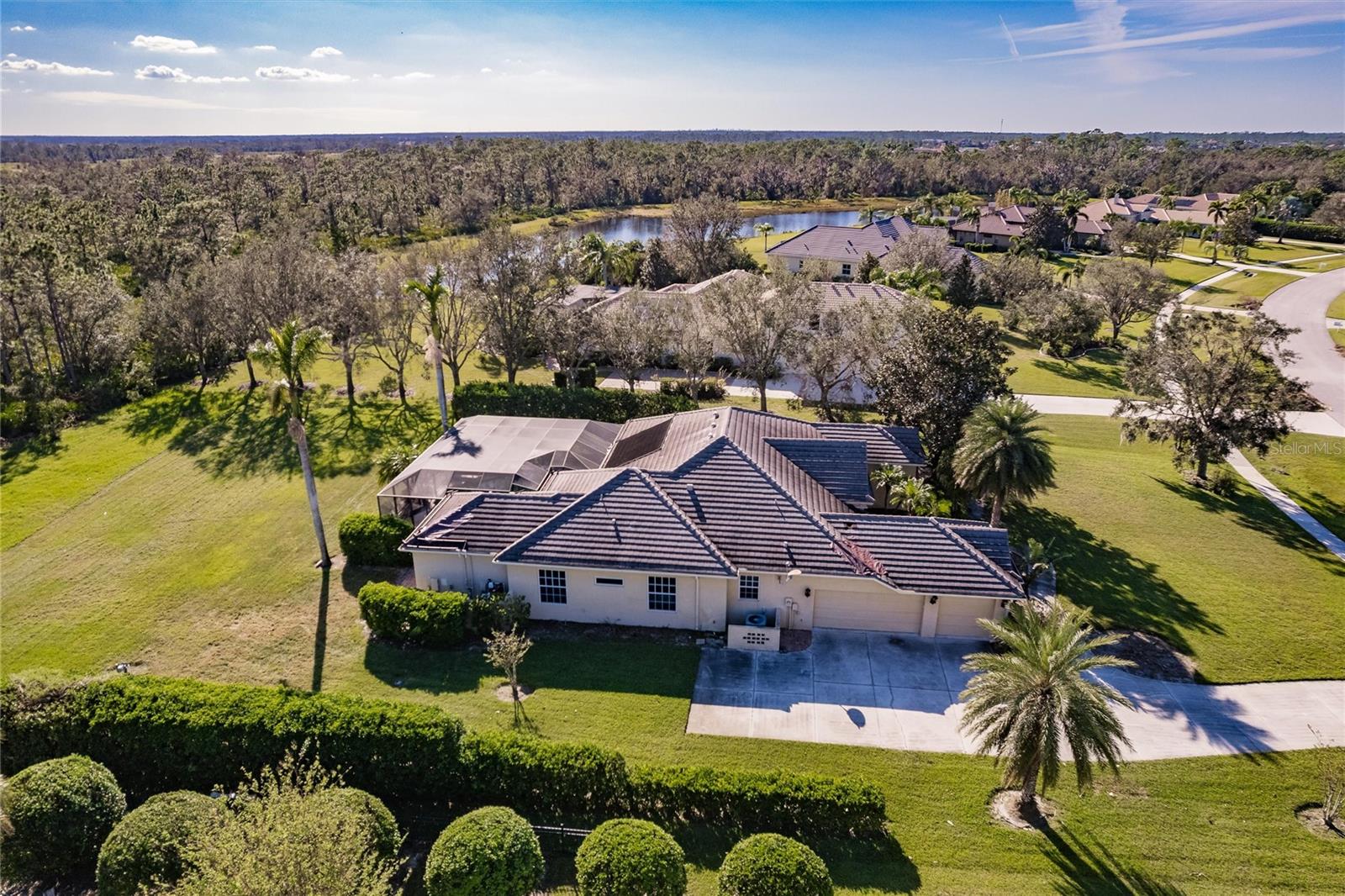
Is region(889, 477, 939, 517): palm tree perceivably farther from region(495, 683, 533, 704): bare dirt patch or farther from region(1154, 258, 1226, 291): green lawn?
region(1154, 258, 1226, 291): green lawn

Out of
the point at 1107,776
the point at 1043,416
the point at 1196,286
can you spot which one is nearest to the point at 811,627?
the point at 1107,776

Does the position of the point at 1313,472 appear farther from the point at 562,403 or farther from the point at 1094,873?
the point at 562,403

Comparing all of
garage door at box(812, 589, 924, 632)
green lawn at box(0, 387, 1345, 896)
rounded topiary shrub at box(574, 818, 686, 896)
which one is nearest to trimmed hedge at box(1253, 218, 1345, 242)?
green lawn at box(0, 387, 1345, 896)

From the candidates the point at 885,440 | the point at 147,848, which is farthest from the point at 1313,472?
the point at 147,848

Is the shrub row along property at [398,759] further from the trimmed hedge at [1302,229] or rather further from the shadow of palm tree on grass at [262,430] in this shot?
the trimmed hedge at [1302,229]

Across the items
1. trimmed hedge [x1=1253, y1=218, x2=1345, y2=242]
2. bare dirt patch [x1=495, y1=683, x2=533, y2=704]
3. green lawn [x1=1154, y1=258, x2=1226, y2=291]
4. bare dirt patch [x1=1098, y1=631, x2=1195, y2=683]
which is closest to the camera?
bare dirt patch [x1=495, y1=683, x2=533, y2=704]

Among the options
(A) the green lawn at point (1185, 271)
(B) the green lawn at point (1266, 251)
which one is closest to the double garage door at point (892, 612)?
(A) the green lawn at point (1185, 271)

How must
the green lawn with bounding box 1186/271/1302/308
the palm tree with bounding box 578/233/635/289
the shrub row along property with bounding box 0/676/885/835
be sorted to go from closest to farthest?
the shrub row along property with bounding box 0/676/885/835, the palm tree with bounding box 578/233/635/289, the green lawn with bounding box 1186/271/1302/308
